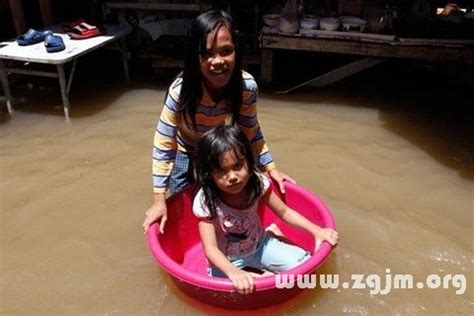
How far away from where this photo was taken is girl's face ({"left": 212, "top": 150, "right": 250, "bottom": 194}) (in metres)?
1.82

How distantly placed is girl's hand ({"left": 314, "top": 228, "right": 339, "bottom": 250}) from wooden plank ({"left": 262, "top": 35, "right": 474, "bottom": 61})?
2.74 metres

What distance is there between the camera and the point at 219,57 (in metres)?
1.92

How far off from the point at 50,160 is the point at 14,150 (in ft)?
1.19

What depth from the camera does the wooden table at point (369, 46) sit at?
13.4ft

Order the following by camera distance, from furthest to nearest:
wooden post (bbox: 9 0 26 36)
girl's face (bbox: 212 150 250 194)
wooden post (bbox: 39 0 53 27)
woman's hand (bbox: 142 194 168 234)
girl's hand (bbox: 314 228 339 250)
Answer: wooden post (bbox: 39 0 53 27)
wooden post (bbox: 9 0 26 36)
woman's hand (bbox: 142 194 168 234)
girl's hand (bbox: 314 228 339 250)
girl's face (bbox: 212 150 250 194)

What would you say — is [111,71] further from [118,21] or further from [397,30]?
[397,30]

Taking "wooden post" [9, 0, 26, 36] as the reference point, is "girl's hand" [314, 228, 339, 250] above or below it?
below

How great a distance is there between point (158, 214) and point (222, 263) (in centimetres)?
43

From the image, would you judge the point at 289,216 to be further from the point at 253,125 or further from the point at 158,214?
the point at 158,214

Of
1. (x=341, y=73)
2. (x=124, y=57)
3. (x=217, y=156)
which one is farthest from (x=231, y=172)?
(x=124, y=57)

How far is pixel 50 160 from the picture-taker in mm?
3420

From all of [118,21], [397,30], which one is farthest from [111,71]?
[397,30]

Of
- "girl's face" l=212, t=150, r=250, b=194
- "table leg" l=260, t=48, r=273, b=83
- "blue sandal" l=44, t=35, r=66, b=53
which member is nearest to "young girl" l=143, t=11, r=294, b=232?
"girl's face" l=212, t=150, r=250, b=194

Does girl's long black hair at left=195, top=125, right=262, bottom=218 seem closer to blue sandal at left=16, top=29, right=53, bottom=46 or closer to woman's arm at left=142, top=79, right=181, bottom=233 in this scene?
woman's arm at left=142, top=79, right=181, bottom=233
